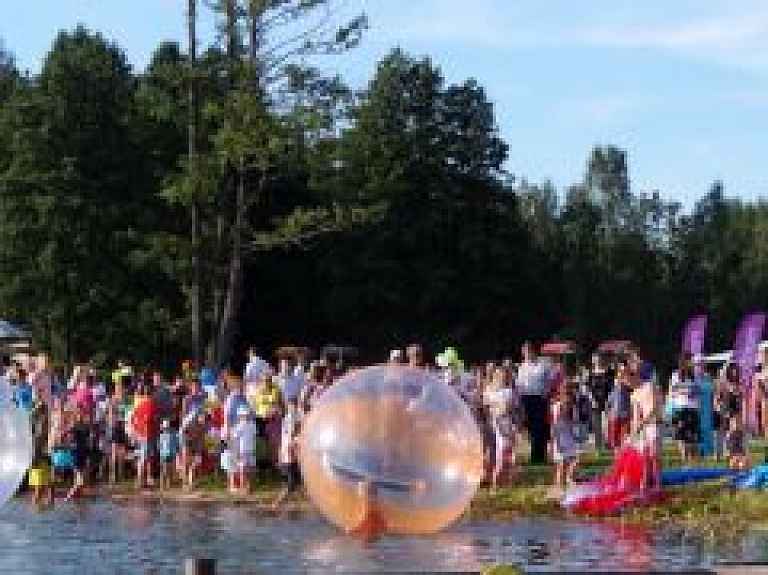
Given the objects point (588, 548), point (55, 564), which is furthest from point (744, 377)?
point (55, 564)

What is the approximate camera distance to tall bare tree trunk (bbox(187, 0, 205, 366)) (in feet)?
136

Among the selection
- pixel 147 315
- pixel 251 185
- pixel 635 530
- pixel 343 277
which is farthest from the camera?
pixel 343 277

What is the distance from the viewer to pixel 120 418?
1115 inches

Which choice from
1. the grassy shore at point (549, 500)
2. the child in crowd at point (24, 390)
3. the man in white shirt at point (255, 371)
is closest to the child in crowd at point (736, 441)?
the grassy shore at point (549, 500)

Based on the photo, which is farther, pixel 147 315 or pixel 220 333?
pixel 147 315

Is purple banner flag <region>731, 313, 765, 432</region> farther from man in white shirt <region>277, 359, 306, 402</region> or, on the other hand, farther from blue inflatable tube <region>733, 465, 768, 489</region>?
blue inflatable tube <region>733, 465, 768, 489</region>

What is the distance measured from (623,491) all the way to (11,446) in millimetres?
11224

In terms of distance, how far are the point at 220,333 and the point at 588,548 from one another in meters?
26.5

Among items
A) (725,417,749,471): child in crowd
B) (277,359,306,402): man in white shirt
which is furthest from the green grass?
(277,359,306,402): man in white shirt

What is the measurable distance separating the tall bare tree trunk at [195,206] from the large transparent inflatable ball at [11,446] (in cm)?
2946

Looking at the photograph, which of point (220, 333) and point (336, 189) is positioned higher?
point (336, 189)

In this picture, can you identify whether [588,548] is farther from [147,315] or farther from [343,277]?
[343,277]

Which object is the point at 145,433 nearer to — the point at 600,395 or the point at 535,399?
the point at 535,399

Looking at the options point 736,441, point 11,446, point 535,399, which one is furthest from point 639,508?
point 11,446
